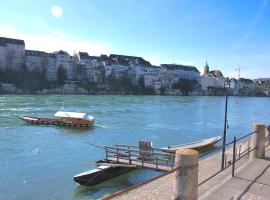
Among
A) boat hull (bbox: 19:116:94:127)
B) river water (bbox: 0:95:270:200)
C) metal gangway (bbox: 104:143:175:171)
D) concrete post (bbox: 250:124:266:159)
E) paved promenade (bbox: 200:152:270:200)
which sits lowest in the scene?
river water (bbox: 0:95:270:200)

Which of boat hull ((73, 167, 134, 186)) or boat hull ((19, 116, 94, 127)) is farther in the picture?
boat hull ((19, 116, 94, 127))

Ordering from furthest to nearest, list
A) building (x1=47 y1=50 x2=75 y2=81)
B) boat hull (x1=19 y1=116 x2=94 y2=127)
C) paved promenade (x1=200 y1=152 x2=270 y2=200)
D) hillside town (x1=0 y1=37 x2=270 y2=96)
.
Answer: building (x1=47 y1=50 x2=75 y2=81)
hillside town (x1=0 y1=37 x2=270 y2=96)
boat hull (x1=19 y1=116 x2=94 y2=127)
paved promenade (x1=200 y1=152 x2=270 y2=200)

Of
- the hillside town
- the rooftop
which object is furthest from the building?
the rooftop

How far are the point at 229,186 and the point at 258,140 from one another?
4.52m

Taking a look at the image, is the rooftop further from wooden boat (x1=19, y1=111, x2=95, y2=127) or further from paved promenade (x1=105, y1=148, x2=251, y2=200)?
paved promenade (x1=105, y1=148, x2=251, y2=200)

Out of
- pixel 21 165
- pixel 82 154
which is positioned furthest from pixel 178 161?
pixel 82 154

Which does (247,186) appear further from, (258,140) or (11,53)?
(11,53)

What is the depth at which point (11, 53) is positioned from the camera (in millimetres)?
167875

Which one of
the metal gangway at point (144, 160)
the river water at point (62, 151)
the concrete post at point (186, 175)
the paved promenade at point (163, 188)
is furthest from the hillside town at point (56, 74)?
the concrete post at point (186, 175)

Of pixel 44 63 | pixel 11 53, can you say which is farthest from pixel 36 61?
pixel 11 53

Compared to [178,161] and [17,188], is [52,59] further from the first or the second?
[178,161]

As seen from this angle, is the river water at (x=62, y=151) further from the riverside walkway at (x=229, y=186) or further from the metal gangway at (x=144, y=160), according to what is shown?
the riverside walkway at (x=229, y=186)

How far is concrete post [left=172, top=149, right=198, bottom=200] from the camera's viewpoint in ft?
27.8

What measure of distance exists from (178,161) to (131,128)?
4297cm
